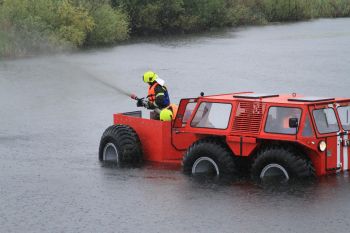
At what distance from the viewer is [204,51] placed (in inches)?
2041

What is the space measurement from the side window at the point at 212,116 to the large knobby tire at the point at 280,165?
3.15ft

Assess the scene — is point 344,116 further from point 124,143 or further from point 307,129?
point 124,143

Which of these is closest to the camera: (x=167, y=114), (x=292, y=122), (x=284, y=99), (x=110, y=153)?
(x=292, y=122)

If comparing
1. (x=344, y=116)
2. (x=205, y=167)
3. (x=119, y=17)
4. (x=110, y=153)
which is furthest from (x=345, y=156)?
(x=119, y=17)

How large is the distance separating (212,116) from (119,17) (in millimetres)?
42545

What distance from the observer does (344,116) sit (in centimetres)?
1742

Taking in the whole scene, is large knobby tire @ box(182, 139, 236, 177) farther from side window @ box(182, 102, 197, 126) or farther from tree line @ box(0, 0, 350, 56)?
tree line @ box(0, 0, 350, 56)

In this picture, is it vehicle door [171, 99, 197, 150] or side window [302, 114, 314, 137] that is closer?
side window [302, 114, 314, 137]

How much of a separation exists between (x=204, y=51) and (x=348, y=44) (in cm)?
843

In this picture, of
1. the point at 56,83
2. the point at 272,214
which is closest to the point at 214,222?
the point at 272,214

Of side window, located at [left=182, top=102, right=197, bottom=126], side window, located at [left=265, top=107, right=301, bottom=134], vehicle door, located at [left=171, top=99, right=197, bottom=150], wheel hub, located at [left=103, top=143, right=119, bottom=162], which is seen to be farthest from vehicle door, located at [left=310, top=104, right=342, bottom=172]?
wheel hub, located at [left=103, top=143, right=119, bottom=162]

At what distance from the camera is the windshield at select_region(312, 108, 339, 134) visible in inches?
668

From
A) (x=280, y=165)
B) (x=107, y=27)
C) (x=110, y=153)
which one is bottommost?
(x=110, y=153)

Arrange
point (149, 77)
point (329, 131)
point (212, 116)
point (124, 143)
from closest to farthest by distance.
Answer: point (329, 131)
point (212, 116)
point (124, 143)
point (149, 77)
